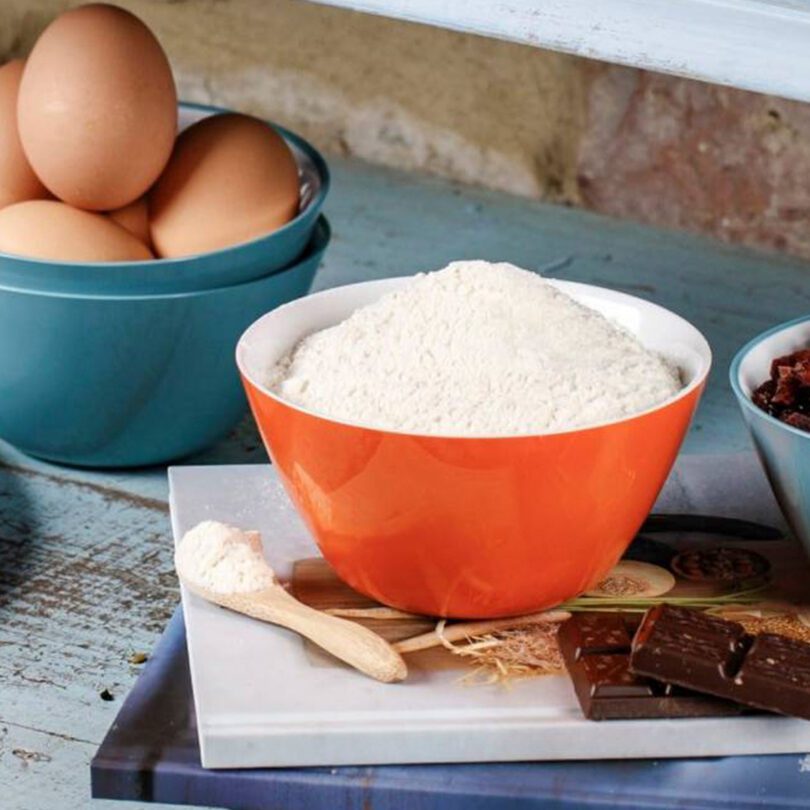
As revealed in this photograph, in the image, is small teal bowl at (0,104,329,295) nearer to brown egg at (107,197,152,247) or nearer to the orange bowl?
brown egg at (107,197,152,247)

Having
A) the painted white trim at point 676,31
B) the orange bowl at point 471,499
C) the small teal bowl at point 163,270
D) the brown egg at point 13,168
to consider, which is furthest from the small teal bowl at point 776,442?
the brown egg at point 13,168

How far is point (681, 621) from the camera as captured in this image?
67 centimetres

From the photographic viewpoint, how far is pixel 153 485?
41.6 inches

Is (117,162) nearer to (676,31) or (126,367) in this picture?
(126,367)

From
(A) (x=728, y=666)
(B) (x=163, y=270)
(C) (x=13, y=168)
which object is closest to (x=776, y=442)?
(A) (x=728, y=666)

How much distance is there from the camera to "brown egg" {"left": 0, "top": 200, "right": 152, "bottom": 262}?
0.96m

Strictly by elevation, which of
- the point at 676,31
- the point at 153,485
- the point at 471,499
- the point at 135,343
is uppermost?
the point at 676,31

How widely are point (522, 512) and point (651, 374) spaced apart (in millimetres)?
89

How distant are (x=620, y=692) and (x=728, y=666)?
4 cm

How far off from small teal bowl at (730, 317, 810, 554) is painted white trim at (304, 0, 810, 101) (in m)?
0.14

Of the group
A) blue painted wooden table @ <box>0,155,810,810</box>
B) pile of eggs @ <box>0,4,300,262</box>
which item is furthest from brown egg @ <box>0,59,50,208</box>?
blue painted wooden table @ <box>0,155,810,810</box>

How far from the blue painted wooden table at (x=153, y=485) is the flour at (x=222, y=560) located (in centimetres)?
11

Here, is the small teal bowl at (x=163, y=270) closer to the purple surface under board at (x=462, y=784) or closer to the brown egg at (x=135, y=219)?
the brown egg at (x=135, y=219)

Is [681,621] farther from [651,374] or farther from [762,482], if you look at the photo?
[762,482]
